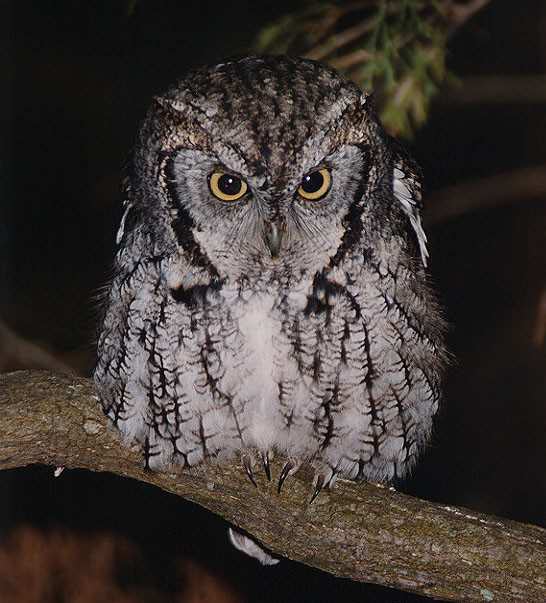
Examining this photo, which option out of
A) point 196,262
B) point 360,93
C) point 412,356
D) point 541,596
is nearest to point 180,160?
point 196,262

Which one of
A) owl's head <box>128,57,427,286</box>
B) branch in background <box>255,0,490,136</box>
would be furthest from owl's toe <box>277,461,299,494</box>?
branch in background <box>255,0,490,136</box>

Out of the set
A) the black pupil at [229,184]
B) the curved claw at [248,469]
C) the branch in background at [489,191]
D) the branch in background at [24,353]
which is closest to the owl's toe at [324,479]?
the curved claw at [248,469]

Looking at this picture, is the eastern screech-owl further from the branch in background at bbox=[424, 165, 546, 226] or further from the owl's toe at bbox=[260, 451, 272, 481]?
the branch in background at bbox=[424, 165, 546, 226]

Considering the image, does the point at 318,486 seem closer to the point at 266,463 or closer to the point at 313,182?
the point at 266,463

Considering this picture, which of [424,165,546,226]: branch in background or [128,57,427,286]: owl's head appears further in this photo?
[424,165,546,226]: branch in background

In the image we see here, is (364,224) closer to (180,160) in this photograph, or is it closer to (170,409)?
(180,160)

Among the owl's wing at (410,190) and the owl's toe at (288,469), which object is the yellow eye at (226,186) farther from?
the owl's toe at (288,469)

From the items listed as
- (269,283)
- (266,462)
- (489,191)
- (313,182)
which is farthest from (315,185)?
(489,191)
